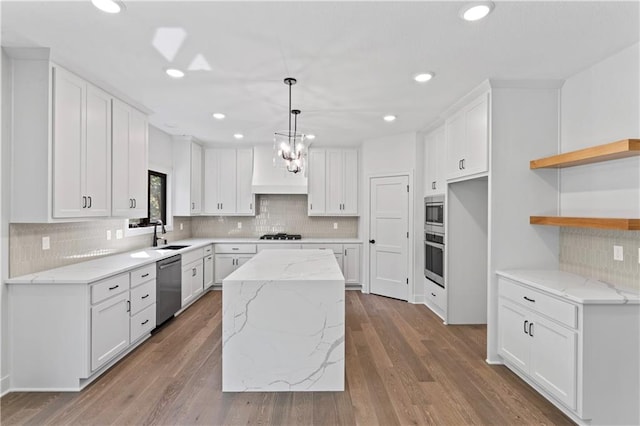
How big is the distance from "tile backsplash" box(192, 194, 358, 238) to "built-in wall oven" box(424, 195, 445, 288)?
1661mm

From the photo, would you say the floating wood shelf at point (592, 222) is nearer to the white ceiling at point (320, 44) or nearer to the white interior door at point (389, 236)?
the white ceiling at point (320, 44)

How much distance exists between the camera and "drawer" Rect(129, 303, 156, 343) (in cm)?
316

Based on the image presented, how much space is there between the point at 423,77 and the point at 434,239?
2.33 metres

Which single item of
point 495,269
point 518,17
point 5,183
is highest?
point 518,17

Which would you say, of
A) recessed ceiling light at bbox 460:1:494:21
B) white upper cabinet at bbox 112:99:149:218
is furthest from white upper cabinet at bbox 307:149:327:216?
recessed ceiling light at bbox 460:1:494:21

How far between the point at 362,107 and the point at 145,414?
3443 mm

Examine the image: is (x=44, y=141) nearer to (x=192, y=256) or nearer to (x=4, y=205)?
(x=4, y=205)

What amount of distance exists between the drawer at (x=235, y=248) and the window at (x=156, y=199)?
98 centimetres

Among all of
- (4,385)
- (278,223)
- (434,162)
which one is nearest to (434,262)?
(434,162)

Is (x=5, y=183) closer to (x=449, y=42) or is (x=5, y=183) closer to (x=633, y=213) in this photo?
(x=449, y=42)

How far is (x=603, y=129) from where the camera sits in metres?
2.54

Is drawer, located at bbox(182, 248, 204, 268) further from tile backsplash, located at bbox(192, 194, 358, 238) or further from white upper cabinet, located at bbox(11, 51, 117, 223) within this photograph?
white upper cabinet, located at bbox(11, 51, 117, 223)

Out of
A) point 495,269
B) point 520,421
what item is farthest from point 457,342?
point 520,421

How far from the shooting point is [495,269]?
3.00 metres
